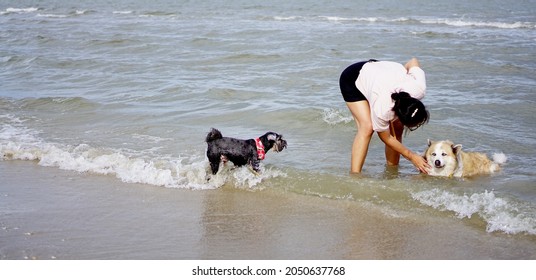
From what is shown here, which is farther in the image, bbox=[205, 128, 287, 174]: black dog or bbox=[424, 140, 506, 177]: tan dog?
bbox=[424, 140, 506, 177]: tan dog

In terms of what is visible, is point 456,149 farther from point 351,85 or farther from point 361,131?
point 351,85

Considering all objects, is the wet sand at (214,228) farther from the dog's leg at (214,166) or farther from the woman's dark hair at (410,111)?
the woman's dark hair at (410,111)

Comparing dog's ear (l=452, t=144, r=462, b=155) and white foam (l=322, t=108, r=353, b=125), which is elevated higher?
dog's ear (l=452, t=144, r=462, b=155)

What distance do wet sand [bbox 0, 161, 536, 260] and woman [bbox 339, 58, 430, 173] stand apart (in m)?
0.89

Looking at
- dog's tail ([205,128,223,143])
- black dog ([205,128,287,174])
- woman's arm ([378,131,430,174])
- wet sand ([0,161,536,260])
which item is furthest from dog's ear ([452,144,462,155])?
dog's tail ([205,128,223,143])

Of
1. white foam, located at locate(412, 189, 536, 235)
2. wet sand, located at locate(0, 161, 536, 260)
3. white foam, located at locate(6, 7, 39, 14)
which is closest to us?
wet sand, located at locate(0, 161, 536, 260)

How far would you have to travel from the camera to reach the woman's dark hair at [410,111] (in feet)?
17.6

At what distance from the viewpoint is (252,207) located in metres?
5.78

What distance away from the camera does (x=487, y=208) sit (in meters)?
5.39

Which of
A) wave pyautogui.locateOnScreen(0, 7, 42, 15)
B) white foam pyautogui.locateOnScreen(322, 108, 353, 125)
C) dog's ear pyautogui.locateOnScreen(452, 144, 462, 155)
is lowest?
white foam pyautogui.locateOnScreen(322, 108, 353, 125)

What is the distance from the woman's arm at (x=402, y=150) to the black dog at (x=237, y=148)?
1.22 metres

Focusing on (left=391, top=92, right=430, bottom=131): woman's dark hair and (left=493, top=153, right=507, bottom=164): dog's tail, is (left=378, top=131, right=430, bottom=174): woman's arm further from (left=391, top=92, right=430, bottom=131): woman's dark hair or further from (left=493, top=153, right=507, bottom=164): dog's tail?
(left=493, top=153, right=507, bottom=164): dog's tail

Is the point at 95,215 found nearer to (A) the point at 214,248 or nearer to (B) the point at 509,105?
(A) the point at 214,248

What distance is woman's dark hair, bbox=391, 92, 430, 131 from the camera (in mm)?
5367
